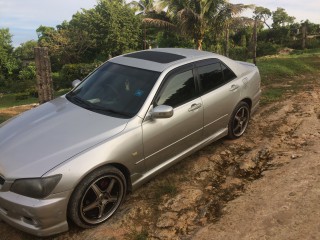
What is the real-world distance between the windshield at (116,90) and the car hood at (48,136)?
0.18m

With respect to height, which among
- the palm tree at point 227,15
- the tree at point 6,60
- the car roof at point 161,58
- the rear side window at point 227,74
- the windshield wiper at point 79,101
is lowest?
the tree at point 6,60

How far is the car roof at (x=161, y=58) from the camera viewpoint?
192 inches

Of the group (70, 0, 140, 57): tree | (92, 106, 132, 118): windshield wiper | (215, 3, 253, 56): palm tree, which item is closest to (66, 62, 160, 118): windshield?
(92, 106, 132, 118): windshield wiper

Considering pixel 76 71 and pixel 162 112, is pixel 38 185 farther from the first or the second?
pixel 76 71

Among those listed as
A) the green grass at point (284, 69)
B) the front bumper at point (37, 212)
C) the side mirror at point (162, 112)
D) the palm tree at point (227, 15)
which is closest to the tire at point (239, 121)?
the side mirror at point (162, 112)

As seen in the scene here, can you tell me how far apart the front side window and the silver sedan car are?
1 cm

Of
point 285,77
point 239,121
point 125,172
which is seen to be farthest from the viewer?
point 285,77

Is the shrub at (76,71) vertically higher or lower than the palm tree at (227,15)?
lower

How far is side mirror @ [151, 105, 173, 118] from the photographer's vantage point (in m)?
4.22

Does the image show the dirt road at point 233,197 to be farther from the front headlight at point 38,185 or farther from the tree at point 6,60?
the tree at point 6,60

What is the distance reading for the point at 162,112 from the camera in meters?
4.21

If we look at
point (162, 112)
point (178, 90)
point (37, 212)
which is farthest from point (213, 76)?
point (37, 212)

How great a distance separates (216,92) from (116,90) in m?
1.65

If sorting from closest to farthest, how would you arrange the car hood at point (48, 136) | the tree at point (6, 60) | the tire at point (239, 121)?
the car hood at point (48, 136), the tire at point (239, 121), the tree at point (6, 60)
